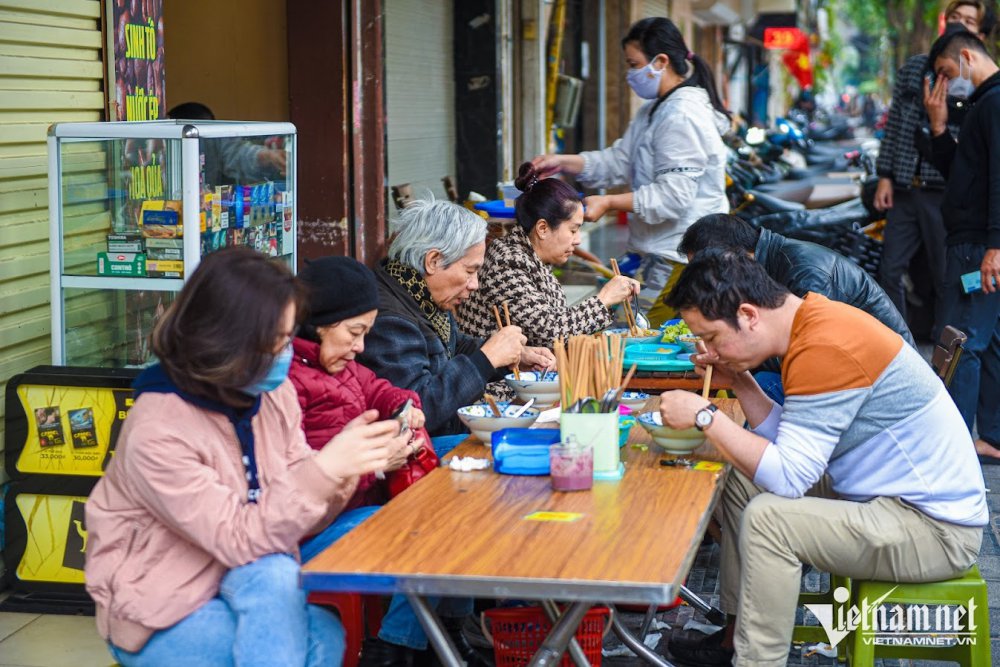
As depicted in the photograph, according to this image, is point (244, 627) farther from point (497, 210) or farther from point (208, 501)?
point (497, 210)

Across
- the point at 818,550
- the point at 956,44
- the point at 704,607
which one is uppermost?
the point at 956,44

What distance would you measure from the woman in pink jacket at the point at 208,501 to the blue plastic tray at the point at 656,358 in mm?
1974

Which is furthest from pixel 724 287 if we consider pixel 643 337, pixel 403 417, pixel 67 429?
pixel 67 429

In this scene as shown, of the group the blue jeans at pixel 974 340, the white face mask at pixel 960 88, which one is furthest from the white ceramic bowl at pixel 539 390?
the white face mask at pixel 960 88

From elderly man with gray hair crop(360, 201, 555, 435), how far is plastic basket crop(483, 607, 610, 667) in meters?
0.74

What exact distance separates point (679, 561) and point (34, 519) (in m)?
2.51

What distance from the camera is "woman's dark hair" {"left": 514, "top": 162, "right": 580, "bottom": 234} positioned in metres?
4.92

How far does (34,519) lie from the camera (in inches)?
165

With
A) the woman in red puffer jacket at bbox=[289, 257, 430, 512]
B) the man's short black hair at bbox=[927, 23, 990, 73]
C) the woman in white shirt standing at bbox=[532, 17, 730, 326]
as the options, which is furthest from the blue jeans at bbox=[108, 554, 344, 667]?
the man's short black hair at bbox=[927, 23, 990, 73]

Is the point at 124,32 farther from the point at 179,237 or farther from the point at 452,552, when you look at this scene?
the point at 452,552

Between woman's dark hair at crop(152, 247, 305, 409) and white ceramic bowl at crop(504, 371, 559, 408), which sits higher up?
woman's dark hair at crop(152, 247, 305, 409)

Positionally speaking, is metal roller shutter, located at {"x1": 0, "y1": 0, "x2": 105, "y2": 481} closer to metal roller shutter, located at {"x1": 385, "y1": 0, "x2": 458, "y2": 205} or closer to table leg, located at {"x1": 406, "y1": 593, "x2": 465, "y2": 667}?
table leg, located at {"x1": 406, "y1": 593, "x2": 465, "y2": 667}

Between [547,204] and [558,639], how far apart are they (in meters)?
2.43

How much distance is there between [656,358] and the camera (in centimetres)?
455
